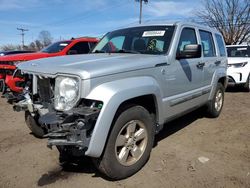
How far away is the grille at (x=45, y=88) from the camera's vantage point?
333 cm

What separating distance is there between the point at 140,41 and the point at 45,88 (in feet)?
5.63

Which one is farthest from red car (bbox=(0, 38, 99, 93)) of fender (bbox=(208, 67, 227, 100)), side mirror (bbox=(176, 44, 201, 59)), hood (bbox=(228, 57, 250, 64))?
hood (bbox=(228, 57, 250, 64))

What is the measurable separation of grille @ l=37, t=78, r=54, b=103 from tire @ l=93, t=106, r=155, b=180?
2.85 feet

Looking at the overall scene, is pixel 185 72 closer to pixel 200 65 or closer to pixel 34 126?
pixel 200 65

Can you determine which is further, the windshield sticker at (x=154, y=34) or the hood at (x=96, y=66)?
the windshield sticker at (x=154, y=34)

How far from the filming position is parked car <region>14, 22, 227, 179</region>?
2914 mm

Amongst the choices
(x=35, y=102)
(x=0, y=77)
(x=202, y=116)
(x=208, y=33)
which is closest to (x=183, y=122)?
(x=202, y=116)

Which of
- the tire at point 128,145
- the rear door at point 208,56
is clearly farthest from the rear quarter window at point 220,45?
the tire at point 128,145

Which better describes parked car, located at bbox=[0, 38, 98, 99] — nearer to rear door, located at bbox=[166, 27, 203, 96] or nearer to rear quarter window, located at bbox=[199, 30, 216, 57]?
rear quarter window, located at bbox=[199, 30, 216, 57]

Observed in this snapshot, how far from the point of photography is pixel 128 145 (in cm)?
344

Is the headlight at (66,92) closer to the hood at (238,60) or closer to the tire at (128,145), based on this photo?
the tire at (128,145)

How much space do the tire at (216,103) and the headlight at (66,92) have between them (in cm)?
366

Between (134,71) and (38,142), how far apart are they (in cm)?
226

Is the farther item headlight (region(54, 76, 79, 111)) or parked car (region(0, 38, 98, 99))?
parked car (region(0, 38, 98, 99))
